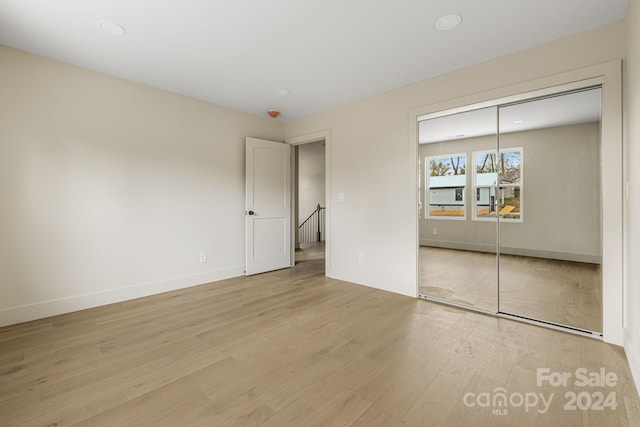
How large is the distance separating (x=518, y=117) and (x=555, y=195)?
0.82 m

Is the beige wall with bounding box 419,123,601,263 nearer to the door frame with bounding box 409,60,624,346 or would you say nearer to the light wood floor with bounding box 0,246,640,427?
the door frame with bounding box 409,60,624,346

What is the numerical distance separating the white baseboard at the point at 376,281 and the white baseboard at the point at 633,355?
5.53 ft

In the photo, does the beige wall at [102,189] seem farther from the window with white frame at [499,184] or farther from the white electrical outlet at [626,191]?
the white electrical outlet at [626,191]

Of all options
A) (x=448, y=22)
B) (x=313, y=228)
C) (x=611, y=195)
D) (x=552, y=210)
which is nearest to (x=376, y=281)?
(x=552, y=210)

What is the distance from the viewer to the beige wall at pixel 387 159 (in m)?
2.60

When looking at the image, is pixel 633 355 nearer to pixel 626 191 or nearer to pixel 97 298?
pixel 626 191

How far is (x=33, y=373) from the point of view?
1854 millimetres

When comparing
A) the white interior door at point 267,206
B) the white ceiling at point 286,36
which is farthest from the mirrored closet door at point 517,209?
the white interior door at point 267,206

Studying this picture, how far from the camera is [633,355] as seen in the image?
5.91ft

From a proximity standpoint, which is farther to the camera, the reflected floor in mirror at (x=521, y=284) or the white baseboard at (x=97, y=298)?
the white baseboard at (x=97, y=298)

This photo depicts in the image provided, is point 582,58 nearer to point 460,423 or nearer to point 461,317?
point 461,317

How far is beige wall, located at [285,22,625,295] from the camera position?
2602 millimetres

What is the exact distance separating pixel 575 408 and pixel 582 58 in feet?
8.50

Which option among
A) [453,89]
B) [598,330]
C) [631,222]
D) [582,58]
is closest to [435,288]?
[598,330]
